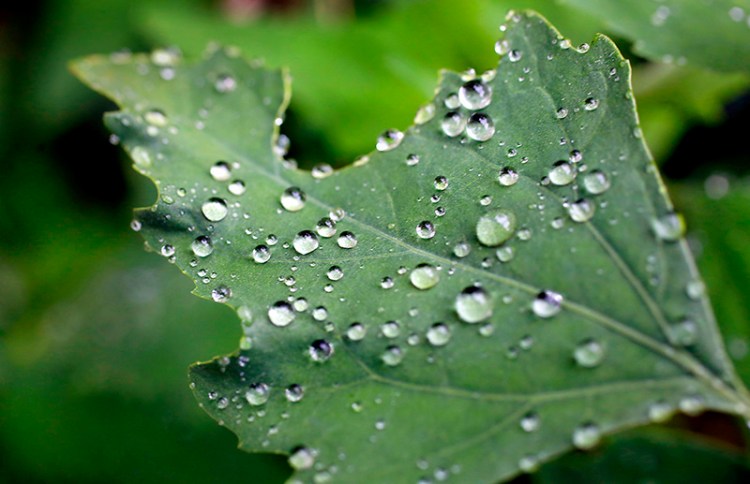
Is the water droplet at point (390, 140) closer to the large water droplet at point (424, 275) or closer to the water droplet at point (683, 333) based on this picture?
the large water droplet at point (424, 275)

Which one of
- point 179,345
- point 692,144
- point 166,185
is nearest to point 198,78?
point 166,185

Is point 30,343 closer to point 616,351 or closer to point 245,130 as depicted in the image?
point 245,130

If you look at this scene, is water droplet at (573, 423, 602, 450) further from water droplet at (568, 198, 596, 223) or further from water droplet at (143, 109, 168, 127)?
water droplet at (143, 109, 168, 127)

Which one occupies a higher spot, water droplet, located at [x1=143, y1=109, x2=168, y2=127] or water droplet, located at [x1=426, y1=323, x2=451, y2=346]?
water droplet, located at [x1=143, y1=109, x2=168, y2=127]

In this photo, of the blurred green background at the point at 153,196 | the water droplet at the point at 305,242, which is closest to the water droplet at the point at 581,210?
the water droplet at the point at 305,242

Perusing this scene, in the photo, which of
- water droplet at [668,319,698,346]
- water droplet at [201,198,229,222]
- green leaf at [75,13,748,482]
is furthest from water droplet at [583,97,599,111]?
water droplet at [201,198,229,222]

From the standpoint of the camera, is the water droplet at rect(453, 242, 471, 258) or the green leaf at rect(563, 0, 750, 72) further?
the green leaf at rect(563, 0, 750, 72)

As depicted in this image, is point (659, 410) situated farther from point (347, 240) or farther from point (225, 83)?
Result: point (225, 83)
